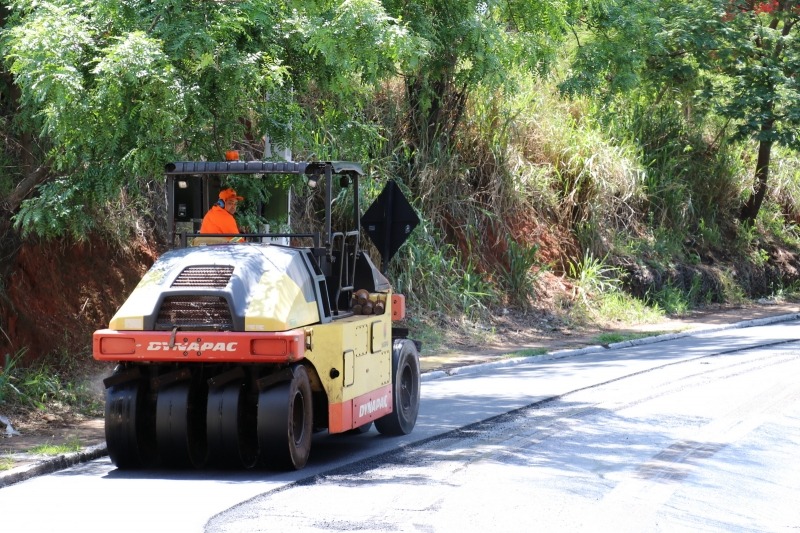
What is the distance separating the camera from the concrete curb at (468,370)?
966 cm

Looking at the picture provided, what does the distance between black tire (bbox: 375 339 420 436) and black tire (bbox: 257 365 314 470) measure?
6.26 ft

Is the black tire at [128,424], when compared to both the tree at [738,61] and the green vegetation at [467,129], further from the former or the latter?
the tree at [738,61]

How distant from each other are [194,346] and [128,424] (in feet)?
2.87

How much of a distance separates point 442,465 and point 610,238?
19718 mm

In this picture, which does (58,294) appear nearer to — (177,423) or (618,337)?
(177,423)

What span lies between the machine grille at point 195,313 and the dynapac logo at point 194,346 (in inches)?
7.8

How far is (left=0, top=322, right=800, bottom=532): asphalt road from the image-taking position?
796 centimetres

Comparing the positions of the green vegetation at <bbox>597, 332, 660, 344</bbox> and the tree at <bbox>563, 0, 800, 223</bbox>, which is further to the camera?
the tree at <bbox>563, 0, 800, 223</bbox>

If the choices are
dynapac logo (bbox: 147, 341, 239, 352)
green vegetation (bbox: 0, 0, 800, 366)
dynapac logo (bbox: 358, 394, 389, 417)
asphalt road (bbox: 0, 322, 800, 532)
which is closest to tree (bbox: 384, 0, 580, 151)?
green vegetation (bbox: 0, 0, 800, 366)

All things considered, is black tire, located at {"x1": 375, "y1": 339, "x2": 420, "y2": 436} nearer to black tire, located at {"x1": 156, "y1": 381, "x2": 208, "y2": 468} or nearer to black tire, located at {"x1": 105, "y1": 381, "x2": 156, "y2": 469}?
black tire, located at {"x1": 156, "y1": 381, "x2": 208, "y2": 468}

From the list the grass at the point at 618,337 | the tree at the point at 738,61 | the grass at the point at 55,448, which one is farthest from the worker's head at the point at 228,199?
the tree at the point at 738,61

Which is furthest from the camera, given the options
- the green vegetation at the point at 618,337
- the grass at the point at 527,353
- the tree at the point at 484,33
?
the green vegetation at the point at 618,337

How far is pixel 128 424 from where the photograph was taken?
9.51 metres

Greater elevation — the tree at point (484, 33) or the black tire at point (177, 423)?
the tree at point (484, 33)
